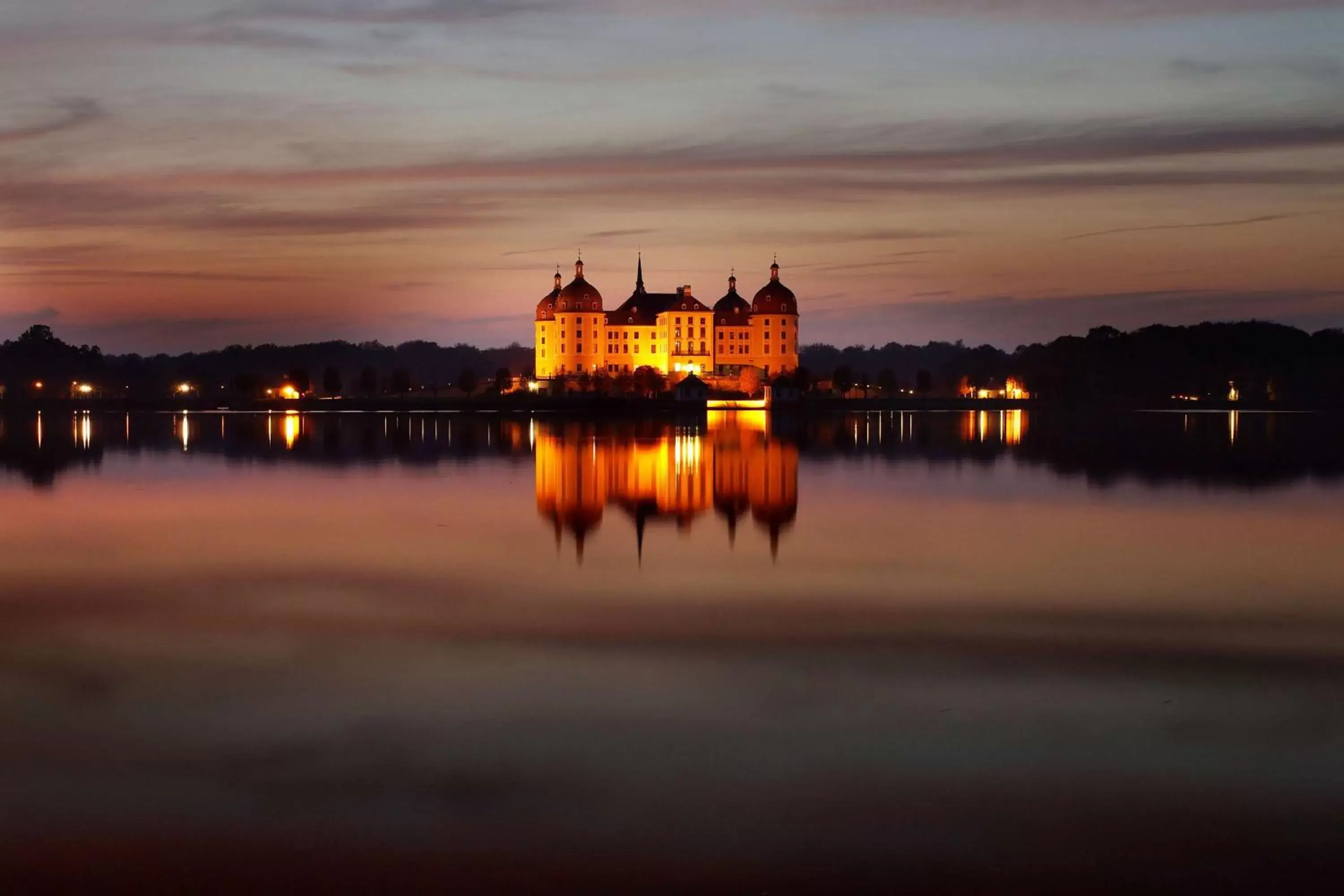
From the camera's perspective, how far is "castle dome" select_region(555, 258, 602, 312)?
134625 mm

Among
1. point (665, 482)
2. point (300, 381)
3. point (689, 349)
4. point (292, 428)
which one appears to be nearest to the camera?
point (665, 482)

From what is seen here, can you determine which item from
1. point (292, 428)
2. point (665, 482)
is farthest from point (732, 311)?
point (665, 482)

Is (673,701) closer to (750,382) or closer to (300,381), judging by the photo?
(750,382)

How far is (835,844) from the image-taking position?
6.58 m

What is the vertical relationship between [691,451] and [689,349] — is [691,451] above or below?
below

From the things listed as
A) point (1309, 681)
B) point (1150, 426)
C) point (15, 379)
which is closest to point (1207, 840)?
point (1309, 681)

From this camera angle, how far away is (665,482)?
28750mm

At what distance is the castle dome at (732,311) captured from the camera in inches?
5418

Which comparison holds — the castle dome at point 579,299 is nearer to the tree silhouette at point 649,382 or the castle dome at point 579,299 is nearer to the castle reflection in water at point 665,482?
the tree silhouette at point 649,382

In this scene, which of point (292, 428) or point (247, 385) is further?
point (247, 385)

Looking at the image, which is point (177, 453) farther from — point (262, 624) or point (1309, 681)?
point (1309, 681)

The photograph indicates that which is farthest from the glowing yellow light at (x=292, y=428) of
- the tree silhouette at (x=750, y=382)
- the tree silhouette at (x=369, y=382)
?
the tree silhouette at (x=750, y=382)

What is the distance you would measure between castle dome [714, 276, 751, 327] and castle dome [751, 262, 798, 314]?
3.02ft

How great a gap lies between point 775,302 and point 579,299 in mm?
18446
